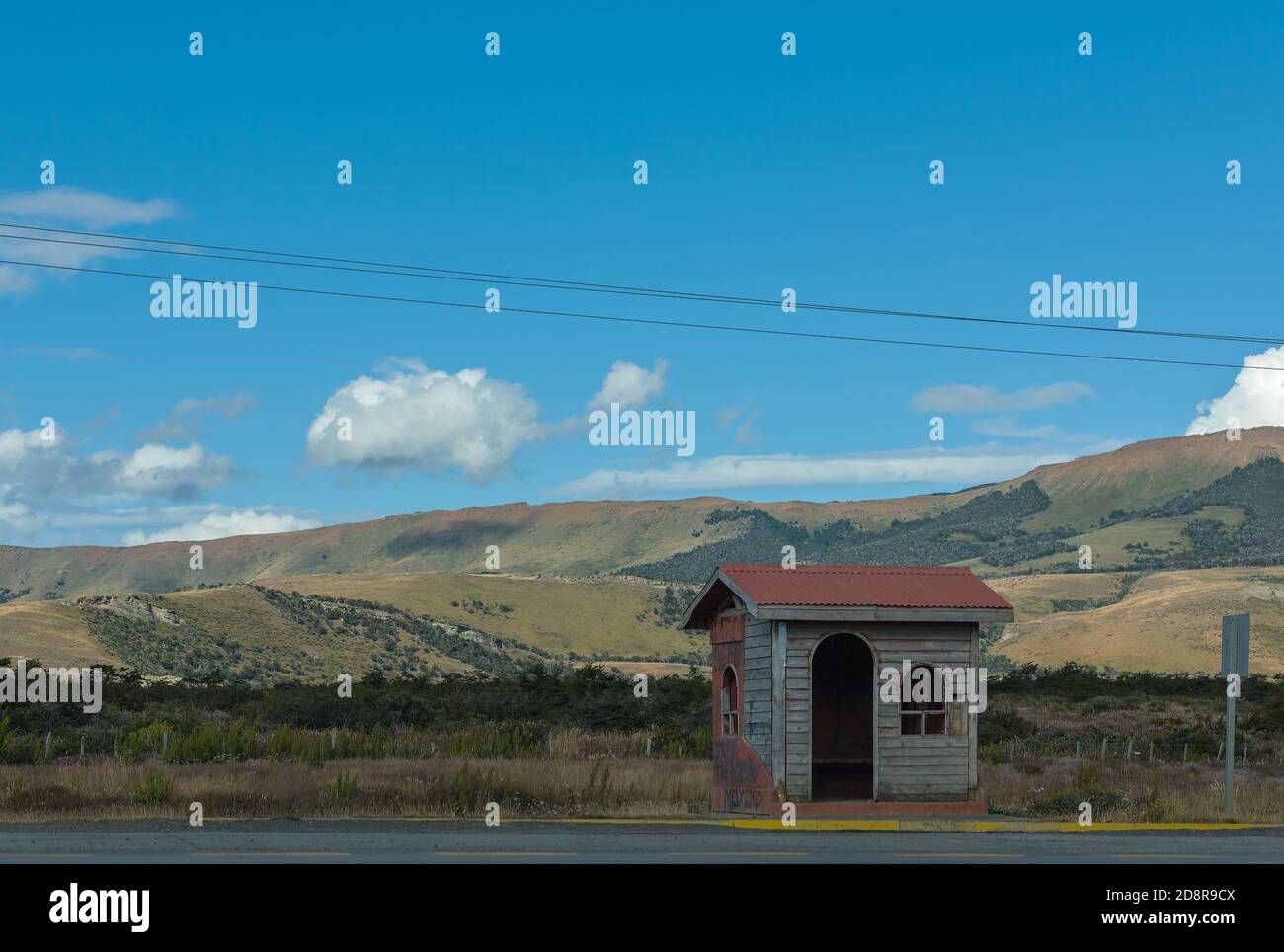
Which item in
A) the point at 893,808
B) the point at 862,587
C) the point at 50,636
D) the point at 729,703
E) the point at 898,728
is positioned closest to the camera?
the point at 893,808

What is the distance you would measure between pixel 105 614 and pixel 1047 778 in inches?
2602

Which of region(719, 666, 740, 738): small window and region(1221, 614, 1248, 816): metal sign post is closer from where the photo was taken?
region(1221, 614, 1248, 816): metal sign post

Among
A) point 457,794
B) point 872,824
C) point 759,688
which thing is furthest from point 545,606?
point 872,824

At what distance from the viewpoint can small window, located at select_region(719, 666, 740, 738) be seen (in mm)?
24109

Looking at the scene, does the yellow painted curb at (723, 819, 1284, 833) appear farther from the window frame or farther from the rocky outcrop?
the rocky outcrop

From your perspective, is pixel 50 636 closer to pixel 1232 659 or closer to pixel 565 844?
pixel 1232 659

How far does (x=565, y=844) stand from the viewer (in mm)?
16016

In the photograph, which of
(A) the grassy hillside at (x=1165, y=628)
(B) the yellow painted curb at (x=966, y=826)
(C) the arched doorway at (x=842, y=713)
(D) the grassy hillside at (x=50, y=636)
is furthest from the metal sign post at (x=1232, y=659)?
(A) the grassy hillside at (x=1165, y=628)

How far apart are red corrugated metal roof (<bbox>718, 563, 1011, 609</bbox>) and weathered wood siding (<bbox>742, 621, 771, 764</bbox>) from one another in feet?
2.18

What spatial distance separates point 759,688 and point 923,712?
7.71 ft

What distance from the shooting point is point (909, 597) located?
2222 cm

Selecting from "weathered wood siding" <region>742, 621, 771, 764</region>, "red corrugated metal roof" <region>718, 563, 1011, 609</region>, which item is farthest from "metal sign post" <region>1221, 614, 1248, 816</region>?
"weathered wood siding" <region>742, 621, 771, 764</region>

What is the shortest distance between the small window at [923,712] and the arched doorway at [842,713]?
2565 millimetres
